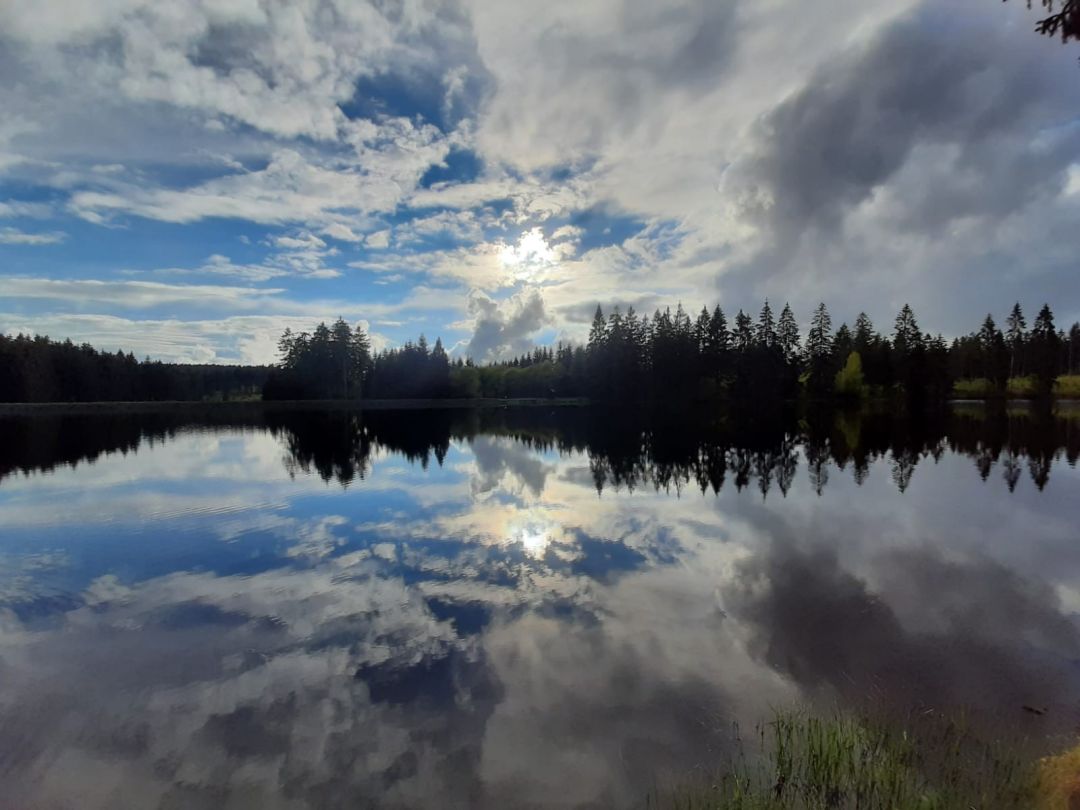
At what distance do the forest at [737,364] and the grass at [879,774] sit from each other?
119169 millimetres

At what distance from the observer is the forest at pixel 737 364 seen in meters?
118

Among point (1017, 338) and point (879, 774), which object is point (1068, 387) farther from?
point (879, 774)

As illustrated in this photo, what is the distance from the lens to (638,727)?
8031mm

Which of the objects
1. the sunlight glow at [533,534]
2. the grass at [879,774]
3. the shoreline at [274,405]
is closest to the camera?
the grass at [879,774]

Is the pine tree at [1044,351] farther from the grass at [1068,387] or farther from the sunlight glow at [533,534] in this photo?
the sunlight glow at [533,534]

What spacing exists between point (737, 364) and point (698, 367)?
29.6ft

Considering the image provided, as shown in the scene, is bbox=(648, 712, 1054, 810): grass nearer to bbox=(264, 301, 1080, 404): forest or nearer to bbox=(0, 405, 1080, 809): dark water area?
bbox=(0, 405, 1080, 809): dark water area

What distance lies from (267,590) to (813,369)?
131 metres

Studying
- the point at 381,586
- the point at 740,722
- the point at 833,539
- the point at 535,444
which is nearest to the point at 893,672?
the point at 740,722

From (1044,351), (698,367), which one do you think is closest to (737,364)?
(698,367)

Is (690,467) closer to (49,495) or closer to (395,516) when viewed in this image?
(395,516)

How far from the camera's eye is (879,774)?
21.3ft

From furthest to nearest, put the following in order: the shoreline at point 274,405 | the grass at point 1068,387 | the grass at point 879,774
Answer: the shoreline at point 274,405 < the grass at point 1068,387 < the grass at point 879,774

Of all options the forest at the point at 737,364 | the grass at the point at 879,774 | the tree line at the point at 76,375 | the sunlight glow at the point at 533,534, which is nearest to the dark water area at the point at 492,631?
the sunlight glow at the point at 533,534
